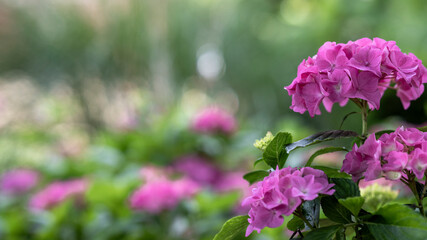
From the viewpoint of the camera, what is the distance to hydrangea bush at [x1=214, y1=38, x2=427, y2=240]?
0.36 m

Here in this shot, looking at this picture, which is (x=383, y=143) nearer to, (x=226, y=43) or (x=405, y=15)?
(x=405, y=15)

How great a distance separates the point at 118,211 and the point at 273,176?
1098mm

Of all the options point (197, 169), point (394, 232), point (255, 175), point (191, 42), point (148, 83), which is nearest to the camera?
point (394, 232)

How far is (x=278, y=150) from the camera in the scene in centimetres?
42

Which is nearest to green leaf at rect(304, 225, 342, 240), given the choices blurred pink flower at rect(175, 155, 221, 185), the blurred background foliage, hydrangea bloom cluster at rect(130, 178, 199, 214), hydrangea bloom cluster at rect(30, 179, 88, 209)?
hydrangea bloom cluster at rect(130, 178, 199, 214)

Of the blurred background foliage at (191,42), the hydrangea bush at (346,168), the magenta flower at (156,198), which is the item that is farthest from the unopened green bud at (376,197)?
the blurred background foliage at (191,42)

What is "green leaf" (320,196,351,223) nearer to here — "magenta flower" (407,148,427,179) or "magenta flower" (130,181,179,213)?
"magenta flower" (407,148,427,179)

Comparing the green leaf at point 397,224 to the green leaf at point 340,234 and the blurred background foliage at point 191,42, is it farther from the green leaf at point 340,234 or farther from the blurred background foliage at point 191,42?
the blurred background foliage at point 191,42

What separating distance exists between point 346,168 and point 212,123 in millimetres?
1467

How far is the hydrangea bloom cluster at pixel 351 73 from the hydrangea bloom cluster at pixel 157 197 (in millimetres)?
862

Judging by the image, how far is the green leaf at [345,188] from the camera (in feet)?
1.29

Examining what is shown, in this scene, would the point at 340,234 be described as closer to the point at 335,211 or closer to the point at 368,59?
the point at 335,211

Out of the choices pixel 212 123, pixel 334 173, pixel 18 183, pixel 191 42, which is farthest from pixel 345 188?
pixel 191 42

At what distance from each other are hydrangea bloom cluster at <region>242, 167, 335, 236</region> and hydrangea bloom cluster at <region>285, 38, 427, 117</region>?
0.24 feet
